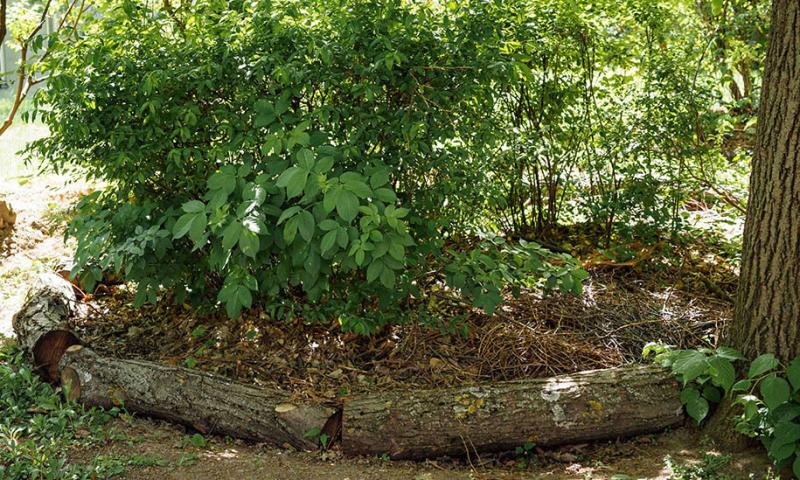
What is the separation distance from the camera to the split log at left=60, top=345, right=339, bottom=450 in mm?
4059

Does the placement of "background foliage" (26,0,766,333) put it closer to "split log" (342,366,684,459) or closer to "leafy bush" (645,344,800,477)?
"split log" (342,366,684,459)

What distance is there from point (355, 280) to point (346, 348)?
1.76 ft

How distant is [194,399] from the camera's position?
429 centimetres

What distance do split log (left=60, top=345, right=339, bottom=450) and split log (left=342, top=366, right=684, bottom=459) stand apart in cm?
26

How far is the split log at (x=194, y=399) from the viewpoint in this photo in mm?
4059

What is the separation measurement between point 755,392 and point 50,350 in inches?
160

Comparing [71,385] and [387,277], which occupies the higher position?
[387,277]

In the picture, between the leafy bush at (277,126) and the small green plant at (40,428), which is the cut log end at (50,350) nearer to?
the small green plant at (40,428)

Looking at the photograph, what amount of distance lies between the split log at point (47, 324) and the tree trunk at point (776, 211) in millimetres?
3975

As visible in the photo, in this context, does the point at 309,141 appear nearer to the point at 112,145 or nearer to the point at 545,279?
the point at 112,145

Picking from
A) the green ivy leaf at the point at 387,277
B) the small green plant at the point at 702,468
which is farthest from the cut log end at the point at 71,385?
the small green plant at the point at 702,468

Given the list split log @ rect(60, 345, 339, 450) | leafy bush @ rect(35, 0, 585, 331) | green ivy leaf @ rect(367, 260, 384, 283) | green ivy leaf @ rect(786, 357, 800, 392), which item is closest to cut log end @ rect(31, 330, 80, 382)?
split log @ rect(60, 345, 339, 450)

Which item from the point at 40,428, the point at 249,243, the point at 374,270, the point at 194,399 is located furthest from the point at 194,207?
the point at 40,428

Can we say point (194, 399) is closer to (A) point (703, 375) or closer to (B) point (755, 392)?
(A) point (703, 375)
